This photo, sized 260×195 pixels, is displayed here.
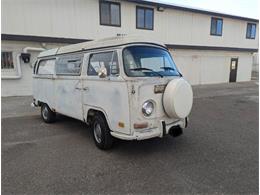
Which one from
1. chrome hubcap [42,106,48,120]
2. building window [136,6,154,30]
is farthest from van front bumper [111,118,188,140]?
building window [136,6,154,30]

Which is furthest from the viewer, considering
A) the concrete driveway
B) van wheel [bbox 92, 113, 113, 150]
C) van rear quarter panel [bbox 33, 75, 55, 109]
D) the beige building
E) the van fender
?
the beige building

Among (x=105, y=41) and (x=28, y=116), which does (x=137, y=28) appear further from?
(x=105, y=41)

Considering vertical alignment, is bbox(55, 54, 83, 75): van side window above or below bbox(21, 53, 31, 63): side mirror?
below

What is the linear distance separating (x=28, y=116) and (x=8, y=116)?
0.72m

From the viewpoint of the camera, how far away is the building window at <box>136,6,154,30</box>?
547 inches

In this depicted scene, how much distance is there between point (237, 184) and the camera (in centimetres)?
309

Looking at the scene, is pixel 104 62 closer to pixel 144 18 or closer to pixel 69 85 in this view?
pixel 69 85

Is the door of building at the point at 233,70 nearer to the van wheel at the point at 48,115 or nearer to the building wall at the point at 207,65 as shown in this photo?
the building wall at the point at 207,65

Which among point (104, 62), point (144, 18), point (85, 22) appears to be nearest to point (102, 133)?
point (104, 62)

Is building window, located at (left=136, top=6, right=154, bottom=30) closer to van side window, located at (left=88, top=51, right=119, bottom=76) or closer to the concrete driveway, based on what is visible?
the concrete driveway

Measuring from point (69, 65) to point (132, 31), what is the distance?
9.36 metres

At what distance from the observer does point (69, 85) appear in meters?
5.13

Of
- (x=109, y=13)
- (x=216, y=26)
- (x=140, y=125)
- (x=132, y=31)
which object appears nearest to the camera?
(x=140, y=125)

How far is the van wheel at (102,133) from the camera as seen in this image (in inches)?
165
